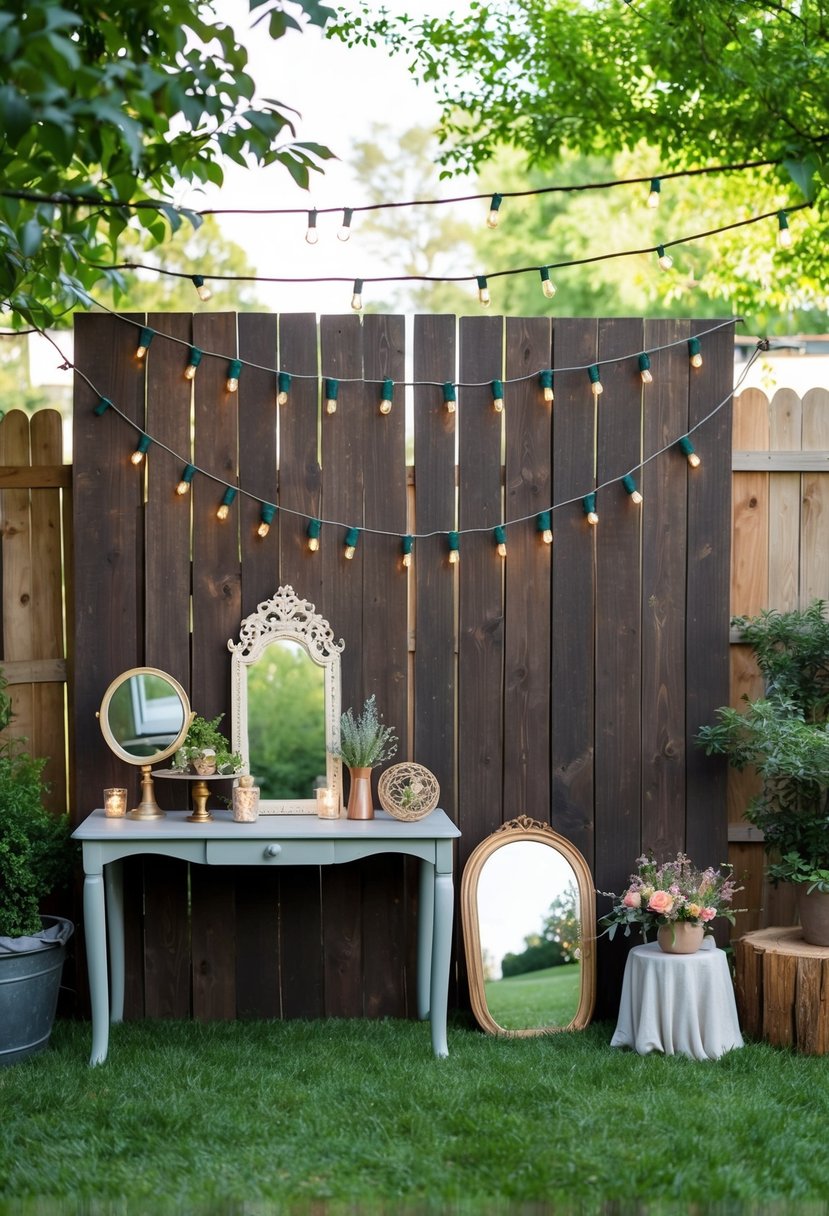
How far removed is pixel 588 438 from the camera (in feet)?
13.5

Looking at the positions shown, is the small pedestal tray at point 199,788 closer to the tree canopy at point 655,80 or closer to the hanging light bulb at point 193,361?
the hanging light bulb at point 193,361

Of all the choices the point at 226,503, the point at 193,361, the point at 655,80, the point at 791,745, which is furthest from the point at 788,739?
the point at 655,80

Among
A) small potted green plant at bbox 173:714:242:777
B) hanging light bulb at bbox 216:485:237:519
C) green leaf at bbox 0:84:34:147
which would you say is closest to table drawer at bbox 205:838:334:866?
small potted green plant at bbox 173:714:242:777

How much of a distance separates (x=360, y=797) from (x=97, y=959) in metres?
0.91

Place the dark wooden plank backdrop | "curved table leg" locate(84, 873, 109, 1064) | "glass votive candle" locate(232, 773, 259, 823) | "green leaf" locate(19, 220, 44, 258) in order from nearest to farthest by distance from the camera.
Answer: "green leaf" locate(19, 220, 44, 258)
"curved table leg" locate(84, 873, 109, 1064)
"glass votive candle" locate(232, 773, 259, 823)
the dark wooden plank backdrop

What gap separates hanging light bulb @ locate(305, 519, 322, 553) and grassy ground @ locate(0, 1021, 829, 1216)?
1.57 metres

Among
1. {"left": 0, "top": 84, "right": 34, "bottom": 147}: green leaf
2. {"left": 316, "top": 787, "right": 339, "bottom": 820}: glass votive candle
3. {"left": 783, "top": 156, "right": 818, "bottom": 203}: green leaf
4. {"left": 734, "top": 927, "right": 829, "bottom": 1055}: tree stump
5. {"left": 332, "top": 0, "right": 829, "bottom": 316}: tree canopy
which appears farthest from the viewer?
{"left": 332, "top": 0, "right": 829, "bottom": 316}: tree canopy

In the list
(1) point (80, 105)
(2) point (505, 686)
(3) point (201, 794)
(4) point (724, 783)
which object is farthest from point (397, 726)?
(1) point (80, 105)

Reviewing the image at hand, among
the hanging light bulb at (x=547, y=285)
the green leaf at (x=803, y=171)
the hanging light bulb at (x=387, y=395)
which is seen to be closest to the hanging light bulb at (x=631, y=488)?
the hanging light bulb at (x=547, y=285)

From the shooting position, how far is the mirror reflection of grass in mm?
3902

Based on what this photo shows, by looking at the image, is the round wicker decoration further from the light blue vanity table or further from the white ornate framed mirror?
the white ornate framed mirror

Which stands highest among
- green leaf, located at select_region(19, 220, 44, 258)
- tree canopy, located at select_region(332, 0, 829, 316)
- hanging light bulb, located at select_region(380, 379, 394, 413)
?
tree canopy, located at select_region(332, 0, 829, 316)

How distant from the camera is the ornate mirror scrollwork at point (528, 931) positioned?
3.92 metres

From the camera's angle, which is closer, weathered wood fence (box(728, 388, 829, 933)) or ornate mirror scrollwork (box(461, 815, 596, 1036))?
ornate mirror scrollwork (box(461, 815, 596, 1036))
